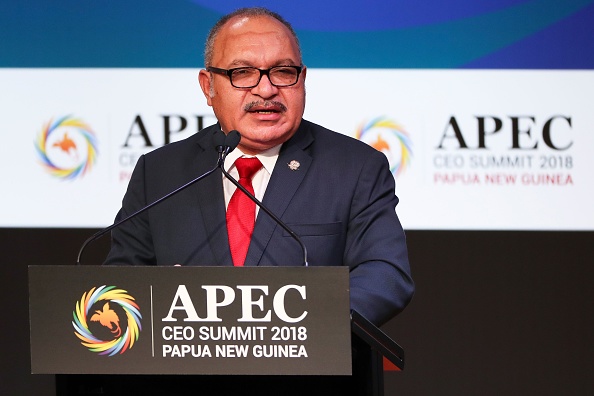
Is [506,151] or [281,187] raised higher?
[506,151]

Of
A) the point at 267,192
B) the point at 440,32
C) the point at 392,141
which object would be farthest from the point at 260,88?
the point at 440,32

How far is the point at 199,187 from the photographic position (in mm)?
2596

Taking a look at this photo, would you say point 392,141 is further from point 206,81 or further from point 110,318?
point 110,318

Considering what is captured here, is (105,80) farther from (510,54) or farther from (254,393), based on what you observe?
(254,393)

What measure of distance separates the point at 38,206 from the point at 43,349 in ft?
7.32

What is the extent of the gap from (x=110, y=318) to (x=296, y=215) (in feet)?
2.68

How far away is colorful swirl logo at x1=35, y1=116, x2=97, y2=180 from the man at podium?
133cm

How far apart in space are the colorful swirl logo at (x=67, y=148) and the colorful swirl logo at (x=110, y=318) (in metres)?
2.18

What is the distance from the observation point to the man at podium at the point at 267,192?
2480mm

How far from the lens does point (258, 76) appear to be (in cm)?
250

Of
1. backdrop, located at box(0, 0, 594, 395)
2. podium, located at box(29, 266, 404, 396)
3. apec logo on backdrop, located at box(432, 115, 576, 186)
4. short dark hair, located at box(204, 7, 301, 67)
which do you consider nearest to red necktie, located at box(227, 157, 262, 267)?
short dark hair, located at box(204, 7, 301, 67)

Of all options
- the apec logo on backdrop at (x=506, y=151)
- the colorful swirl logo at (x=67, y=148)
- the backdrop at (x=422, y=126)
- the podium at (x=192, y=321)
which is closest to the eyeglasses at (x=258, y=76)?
the podium at (x=192, y=321)

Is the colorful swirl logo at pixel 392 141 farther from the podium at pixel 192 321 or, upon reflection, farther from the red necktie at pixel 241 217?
the podium at pixel 192 321

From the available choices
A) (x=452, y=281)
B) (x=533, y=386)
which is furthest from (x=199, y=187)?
(x=533, y=386)
